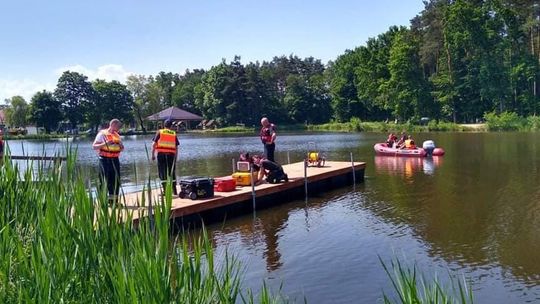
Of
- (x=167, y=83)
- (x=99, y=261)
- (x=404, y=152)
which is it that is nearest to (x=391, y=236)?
(x=99, y=261)

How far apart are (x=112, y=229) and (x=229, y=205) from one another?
8.69 m

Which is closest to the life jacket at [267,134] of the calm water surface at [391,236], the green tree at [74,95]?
the calm water surface at [391,236]

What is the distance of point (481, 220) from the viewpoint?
11797mm

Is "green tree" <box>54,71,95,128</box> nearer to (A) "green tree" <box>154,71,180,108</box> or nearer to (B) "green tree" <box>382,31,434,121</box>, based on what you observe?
(A) "green tree" <box>154,71,180,108</box>

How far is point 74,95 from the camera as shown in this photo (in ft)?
253

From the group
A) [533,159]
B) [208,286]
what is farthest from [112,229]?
[533,159]

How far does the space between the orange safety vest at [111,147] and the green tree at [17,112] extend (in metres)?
72.9

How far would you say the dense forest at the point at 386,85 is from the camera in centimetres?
5522

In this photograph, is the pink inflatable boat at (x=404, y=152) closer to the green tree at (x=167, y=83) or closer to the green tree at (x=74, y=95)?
the green tree at (x=74, y=95)

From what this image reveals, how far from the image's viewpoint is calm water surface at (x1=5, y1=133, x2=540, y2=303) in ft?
25.7

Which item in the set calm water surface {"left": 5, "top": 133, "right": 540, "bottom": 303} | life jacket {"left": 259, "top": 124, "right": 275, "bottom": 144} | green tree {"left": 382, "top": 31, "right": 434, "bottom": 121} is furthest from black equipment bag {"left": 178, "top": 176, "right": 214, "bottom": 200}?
green tree {"left": 382, "top": 31, "right": 434, "bottom": 121}

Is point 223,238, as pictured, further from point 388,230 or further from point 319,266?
point 388,230

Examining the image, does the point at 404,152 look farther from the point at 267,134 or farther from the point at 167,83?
the point at 167,83

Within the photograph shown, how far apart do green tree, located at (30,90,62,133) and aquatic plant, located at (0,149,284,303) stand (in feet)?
239
